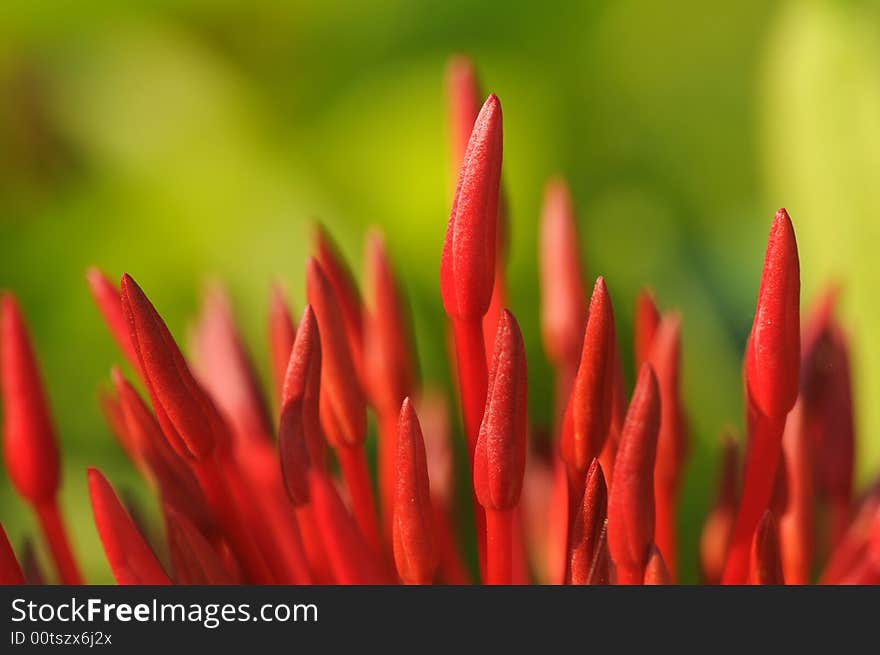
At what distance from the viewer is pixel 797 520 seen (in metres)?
0.69

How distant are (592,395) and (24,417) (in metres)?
0.31

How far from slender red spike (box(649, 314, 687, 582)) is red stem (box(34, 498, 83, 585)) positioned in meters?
0.32

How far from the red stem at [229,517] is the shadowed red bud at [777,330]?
0.26 meters

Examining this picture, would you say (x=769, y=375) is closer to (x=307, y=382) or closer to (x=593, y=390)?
(x=593, y=390)

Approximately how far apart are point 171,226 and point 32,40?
188 millimetres

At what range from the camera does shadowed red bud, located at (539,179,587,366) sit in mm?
784

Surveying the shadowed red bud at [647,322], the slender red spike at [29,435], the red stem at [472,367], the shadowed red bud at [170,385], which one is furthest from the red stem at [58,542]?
the shadowed red bud at [647,322]

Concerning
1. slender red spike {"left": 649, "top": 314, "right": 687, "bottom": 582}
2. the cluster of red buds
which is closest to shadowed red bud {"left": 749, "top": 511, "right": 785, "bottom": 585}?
the cluster of red buds

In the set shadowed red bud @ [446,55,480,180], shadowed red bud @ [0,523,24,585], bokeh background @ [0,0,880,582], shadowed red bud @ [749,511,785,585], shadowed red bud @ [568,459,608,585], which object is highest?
bokeh background @ [0,0,880,582]

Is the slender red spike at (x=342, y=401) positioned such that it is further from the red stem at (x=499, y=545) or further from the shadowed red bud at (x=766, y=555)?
the shadowed red bud at (x=766, y=555)

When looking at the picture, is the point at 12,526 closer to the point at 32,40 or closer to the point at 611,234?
Answer: the point at 32,40

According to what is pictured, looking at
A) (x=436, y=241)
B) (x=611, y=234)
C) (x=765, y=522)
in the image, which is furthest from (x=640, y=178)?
(x=765, y=522)

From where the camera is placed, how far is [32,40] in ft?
3.32

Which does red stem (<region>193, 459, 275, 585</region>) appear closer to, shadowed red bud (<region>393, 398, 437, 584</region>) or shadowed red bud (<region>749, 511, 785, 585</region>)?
shadowed red bud (<region>393, 398, 437, 584</region>)
